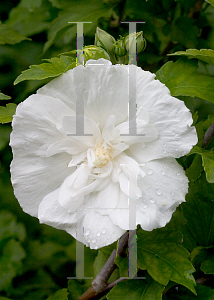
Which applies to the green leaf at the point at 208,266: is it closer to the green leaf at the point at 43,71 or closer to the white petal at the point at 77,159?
the white petal at the point at 77,159

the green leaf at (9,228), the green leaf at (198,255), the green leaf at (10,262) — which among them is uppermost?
the green leaf at (198,255)

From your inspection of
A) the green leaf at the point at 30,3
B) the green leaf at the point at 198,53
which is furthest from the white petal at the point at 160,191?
the green leaf at the point at 30,3

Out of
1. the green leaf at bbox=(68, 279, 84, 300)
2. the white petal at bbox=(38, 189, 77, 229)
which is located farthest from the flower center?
the green leaf at bbox=(68, 279, 84, 300)

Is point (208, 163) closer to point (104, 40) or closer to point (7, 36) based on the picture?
point (104, 40)

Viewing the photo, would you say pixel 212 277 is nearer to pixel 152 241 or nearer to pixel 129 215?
pixel 152 241

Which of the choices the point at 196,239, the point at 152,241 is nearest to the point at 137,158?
the point at 152,241

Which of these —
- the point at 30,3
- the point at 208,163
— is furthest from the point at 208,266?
the point at 30,3
